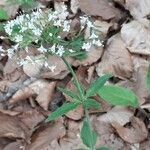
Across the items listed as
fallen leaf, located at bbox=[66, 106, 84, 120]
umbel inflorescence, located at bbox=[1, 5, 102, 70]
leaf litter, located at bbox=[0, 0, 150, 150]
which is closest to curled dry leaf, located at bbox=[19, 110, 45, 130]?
leaf litter, located at bbox=[0, 0, 150, 150]

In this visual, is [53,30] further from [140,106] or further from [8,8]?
[8,8]

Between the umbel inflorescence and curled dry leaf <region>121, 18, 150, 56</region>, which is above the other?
the umbel inflorescence

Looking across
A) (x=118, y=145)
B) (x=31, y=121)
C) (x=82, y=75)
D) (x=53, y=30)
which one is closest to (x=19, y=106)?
(x=31, y=121)

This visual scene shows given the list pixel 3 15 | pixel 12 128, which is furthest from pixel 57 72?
pixel 3 15

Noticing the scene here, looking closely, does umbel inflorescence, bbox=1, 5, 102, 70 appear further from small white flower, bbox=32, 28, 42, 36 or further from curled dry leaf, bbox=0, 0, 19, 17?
curled dry leaf, bbox=0, 0, 19, 17

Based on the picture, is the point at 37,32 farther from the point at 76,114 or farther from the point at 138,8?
the point at 138,8

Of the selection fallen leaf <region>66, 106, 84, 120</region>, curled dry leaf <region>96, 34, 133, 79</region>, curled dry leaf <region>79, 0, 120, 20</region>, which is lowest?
fallen leaf <region>66, 106, 84, 120</region>
